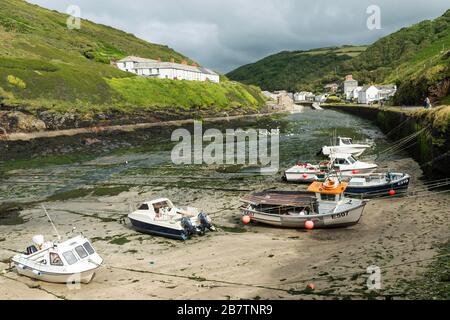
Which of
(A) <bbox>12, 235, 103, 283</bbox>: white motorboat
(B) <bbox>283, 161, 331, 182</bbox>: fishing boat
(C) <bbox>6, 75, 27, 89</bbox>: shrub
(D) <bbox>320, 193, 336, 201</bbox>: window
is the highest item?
(C) <bbox>6, 75, 27, 89</bbox>: shrub

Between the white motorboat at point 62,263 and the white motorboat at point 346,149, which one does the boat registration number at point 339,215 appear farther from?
the white motorboat at point 346,149

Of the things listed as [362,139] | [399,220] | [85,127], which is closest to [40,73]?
[85,127]

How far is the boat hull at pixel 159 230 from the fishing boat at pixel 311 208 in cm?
502

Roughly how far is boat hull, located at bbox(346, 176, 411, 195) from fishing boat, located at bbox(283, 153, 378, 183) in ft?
15.2

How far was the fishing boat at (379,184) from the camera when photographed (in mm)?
30391

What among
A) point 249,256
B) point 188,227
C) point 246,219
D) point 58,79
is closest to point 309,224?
point 246,219

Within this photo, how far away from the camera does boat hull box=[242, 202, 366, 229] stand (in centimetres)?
2439

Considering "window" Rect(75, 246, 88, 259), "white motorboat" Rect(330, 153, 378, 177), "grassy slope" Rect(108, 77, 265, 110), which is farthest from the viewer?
"grassy slope" Rect(108, 77, 265, 110)

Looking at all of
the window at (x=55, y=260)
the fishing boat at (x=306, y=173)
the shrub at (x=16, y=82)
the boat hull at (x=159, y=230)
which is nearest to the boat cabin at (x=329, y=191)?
the boat hull at (x=159, y=230)

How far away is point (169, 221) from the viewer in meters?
25.2

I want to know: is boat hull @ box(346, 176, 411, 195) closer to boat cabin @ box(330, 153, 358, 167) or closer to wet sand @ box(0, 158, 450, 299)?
wet sand @ box(0, 158, 450, 299)

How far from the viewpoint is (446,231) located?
21.8 metres

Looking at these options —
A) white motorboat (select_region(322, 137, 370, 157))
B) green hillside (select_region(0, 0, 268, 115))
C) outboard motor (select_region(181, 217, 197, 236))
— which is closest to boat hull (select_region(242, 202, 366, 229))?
outboard motor (select_region(181, 217, 197, 236))

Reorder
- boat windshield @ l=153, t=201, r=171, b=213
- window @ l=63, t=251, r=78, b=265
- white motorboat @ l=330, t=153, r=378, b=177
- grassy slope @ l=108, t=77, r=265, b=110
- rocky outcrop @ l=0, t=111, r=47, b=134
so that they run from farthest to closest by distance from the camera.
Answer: grassy slope @ l=108, t=77, r=265, b=110
rocky outcrop @ l=0, t=111, r=47, b=134
white motorboat @ l=330, t=153, r=378, b=177
boat windshield @ l=153, t=201, r=171, b=213
window @ l=63, t=251, r=78, b=265
